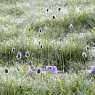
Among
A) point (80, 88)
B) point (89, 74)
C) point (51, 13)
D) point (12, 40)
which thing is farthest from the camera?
point (51, 13)

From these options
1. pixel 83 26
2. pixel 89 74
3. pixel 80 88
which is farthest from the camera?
pixel 83 26

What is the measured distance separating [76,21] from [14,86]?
371 centimetres

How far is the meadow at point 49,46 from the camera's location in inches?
166

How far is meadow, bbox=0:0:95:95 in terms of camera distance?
166 inches

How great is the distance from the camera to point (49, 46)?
6.01m

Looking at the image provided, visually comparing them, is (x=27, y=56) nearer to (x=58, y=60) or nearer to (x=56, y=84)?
(x=58, y=60)

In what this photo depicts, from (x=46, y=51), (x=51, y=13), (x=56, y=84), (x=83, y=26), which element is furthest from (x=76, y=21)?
(x=56, y=84)

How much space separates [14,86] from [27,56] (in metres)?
1.51

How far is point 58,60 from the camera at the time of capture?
5.62 metres

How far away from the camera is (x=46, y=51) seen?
593cm

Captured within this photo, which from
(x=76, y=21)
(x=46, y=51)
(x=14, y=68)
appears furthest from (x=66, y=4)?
(x=14, y=68)

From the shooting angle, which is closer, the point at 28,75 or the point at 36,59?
the point at 28,75

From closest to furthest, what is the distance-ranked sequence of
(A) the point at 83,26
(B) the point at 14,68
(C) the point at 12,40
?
(B) the point at 14,68 < (C) the point at 12,40 < (A) the point at 83,26

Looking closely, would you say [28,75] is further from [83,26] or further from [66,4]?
[66,4]
